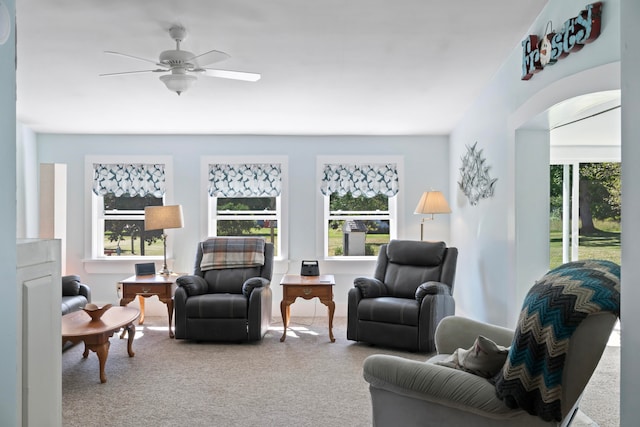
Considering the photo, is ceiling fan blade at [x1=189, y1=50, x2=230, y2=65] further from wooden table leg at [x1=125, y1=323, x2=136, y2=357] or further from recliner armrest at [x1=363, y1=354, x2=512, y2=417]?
wooden table leg at [x1=125, y1=323, x2=136, y2=357]

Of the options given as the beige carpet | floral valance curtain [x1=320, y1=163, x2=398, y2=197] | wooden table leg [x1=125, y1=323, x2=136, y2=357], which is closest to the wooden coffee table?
wooden table leg [x1=125, y1=323, x2=136, y2=357]

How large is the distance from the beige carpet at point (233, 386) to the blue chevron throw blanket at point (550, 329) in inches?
56.3

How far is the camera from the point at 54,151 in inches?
261

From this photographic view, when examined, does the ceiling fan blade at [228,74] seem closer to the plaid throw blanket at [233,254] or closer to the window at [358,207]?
the plaid throw blanket at [233,254]

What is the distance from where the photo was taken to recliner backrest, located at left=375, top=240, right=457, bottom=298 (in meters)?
5.15

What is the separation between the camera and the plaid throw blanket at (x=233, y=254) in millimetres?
5617

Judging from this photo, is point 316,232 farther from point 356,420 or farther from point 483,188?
point 356,420

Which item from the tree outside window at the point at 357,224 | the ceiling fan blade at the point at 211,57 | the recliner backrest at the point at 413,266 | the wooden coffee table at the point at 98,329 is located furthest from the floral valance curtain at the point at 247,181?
the ceiling fan blade at the point at 211,57

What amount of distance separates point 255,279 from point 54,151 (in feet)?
11.1

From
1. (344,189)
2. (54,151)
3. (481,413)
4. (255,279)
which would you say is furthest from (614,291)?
(54,151)

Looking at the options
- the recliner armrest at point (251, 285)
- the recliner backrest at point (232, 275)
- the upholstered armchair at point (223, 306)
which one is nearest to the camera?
the upholstered armchair at point (223, 306)

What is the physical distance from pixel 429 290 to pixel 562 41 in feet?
8.15

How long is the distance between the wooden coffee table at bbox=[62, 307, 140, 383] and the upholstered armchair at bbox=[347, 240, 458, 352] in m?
1.98

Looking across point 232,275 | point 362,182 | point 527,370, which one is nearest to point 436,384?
point 527,370
